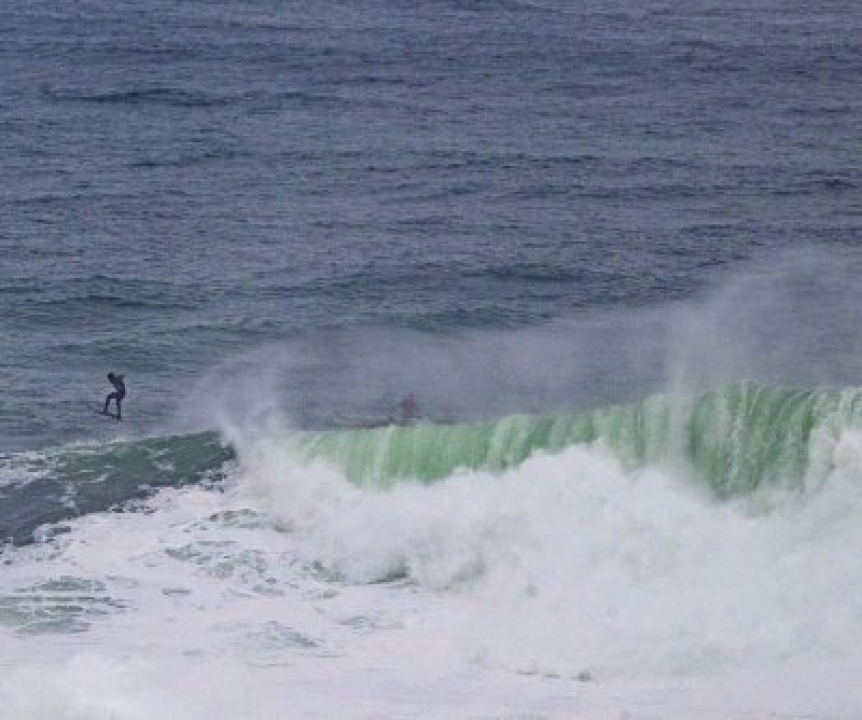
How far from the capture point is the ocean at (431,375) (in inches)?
982

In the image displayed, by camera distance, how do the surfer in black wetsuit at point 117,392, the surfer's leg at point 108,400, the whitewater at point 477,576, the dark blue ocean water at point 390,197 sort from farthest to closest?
1. the dark blue ocean water at point 390,197
2. the surfer's leg at point 108,400
3. the surfer in black wetsuit at point 117,392
4. the whitewater at point 477,576

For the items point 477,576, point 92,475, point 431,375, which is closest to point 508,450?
point 477,576

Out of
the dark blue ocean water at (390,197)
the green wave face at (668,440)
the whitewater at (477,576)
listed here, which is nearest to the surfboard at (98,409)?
the dark blue ocean water at (390,197)

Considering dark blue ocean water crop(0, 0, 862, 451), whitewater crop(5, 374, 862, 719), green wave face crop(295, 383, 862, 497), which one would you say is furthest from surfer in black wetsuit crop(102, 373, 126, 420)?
green wave face crop(295, 383, 862, 497)

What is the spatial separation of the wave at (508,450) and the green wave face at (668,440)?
20 millimetres

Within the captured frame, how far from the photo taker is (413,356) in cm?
3950

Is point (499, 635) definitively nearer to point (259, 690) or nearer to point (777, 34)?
point (259, 690)

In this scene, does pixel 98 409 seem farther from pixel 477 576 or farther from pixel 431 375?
pixel 477 576

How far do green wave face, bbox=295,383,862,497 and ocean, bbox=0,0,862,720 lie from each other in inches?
2.4

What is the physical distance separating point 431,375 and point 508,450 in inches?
329

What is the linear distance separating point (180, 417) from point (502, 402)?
6.23 m

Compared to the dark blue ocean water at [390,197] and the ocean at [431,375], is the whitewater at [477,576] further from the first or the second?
the dark blue ocean water at [390,197]

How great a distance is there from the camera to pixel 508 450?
30.2m

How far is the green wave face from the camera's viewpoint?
2816 cm
